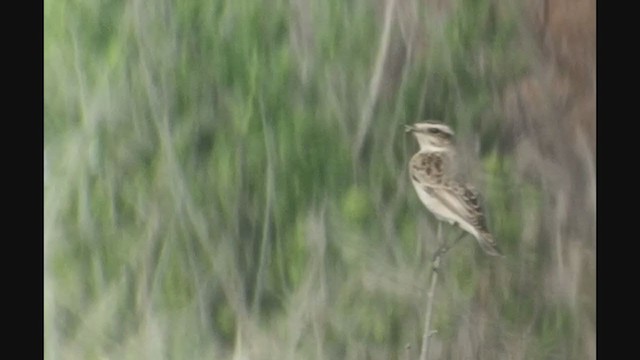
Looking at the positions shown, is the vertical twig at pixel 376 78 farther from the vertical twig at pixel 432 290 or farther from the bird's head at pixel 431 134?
the vertical twig at pixel 432 290

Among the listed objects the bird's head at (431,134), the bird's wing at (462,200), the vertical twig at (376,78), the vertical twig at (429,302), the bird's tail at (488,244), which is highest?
the vertical twig at (376,78)

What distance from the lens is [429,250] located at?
1.73m

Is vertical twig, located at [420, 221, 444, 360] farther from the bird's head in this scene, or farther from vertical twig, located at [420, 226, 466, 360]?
the bird's head

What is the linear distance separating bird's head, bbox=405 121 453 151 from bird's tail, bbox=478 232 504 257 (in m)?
0.18

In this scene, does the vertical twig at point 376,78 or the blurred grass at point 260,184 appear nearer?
the blurred grass at point 260,184

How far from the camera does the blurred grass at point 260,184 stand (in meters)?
1.52

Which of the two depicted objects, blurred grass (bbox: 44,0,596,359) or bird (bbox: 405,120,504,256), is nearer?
blurred grass (bbox: 44,0,596,359)

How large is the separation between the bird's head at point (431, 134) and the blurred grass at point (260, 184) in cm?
2

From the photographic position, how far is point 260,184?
162cm

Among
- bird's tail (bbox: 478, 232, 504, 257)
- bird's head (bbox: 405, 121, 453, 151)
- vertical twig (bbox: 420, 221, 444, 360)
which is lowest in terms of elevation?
vertical twig (bbox: 420, 221, 444, 360)

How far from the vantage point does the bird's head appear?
1721mm

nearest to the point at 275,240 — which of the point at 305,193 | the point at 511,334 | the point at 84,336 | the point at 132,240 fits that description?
the point at 305,193

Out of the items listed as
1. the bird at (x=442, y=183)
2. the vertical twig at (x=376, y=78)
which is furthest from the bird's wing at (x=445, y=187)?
the vertical twig at (x=376, y=78)

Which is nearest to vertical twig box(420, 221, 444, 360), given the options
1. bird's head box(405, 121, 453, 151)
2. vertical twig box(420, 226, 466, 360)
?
vertical twig box(420, 226, 466, 360)
